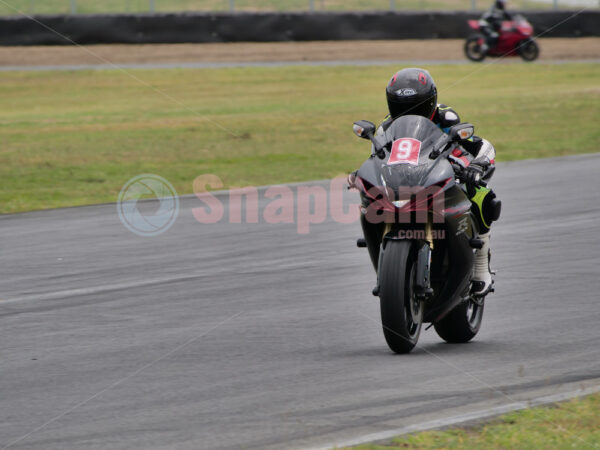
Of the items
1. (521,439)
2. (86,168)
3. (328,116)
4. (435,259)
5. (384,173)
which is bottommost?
(521,439)

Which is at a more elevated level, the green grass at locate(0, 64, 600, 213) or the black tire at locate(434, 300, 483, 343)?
the green grass at locate(0, 64, 600, 213)

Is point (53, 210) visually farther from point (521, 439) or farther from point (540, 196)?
point (521, 439)

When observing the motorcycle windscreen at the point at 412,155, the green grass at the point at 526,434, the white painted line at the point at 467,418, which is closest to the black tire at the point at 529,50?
the motorcycle windscreen at the point at 412,155

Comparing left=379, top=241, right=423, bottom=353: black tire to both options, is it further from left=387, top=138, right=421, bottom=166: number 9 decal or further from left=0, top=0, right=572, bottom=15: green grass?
left=0, top=0, right=572, bottom=15: green grass

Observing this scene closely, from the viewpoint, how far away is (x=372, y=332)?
21.8ft

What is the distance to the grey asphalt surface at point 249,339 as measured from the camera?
15.8ft

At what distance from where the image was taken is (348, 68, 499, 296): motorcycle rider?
238 inches

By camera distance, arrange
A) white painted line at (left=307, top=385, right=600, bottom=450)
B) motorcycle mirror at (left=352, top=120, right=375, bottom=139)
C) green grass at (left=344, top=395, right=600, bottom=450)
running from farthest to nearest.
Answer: motorcycle mirror at (left=352, top=120, right=375, bottom=139), white painted line at (left=307, top=385, right=600, bottom=450), green grass at (left=344, top=395, right=600, bottom=450)

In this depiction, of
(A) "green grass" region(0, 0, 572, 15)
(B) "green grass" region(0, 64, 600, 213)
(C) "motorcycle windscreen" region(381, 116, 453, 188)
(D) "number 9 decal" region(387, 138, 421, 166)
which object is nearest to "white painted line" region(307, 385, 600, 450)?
(C) "motorcycle windscreen" region(381, 116, 453, 188)

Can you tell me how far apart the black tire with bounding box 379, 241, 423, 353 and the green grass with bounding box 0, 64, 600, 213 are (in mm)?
8141

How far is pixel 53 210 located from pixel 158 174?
3.03 metres

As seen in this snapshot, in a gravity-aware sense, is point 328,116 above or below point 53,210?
above

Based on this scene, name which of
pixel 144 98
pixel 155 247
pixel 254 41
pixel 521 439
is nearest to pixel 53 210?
pixel 155 247

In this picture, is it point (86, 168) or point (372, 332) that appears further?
point (86, 168)
